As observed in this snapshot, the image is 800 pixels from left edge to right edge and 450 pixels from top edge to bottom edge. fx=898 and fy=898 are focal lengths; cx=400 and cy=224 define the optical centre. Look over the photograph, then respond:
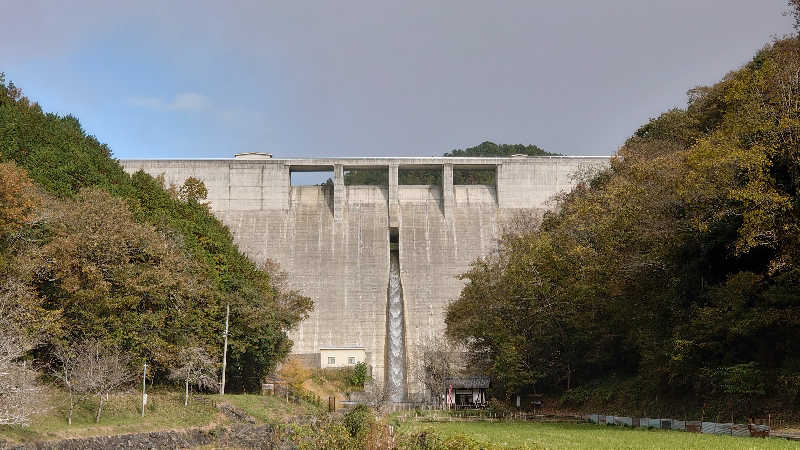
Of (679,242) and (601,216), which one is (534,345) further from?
(679,242)

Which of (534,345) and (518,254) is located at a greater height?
(518,254)

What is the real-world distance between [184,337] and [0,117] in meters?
12.2

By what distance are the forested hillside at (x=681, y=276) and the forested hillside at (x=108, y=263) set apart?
12731mm

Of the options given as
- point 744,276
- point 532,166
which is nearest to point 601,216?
point 744,276

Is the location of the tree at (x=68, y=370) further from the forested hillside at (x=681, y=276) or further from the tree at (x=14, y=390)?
the forested hillside at (x=681, y=276)

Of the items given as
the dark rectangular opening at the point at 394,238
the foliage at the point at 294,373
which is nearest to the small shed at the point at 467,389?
the foliage at the point at 294,373

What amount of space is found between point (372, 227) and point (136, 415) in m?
40.0

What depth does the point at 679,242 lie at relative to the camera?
99.3 ft

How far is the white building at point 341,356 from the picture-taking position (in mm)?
62531

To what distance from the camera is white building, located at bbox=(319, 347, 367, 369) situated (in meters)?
62.5

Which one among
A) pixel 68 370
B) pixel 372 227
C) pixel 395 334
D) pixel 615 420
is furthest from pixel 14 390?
pixel 372 227

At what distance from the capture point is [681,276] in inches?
1208

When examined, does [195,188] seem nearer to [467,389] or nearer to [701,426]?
[467,389]

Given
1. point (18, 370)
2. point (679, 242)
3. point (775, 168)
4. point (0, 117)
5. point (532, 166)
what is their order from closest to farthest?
point (18, 370) → point (775, 168) → point (679, 242) → point (0, 117) → point (532, 166)
